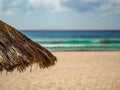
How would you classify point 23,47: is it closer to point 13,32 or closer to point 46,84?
point 13,32

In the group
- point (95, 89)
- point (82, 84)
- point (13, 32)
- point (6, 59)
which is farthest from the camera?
point (82, 84)

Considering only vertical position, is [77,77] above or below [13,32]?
below

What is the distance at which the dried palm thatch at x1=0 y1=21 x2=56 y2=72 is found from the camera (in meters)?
4.53

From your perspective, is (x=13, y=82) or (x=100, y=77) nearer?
(x=13, y=82)

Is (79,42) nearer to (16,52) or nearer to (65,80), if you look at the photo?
(65,80)

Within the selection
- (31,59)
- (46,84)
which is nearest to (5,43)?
(31,59)

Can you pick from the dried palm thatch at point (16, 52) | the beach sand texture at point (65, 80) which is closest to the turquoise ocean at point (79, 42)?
the beach sand texture at point (65, 80)

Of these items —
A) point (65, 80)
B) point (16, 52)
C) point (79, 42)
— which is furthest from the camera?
point (79, 42)

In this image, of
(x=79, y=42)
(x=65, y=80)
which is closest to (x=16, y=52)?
(x=65, y=80)

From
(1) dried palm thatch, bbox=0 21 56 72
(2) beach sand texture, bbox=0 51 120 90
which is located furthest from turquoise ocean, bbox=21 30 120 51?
(1) dried palm thatch, bbox=0 21 56 72

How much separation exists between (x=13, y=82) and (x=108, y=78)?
3160 millimetres

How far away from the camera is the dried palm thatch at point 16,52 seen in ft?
14.9

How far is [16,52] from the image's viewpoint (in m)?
4.61

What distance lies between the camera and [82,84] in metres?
8.57
